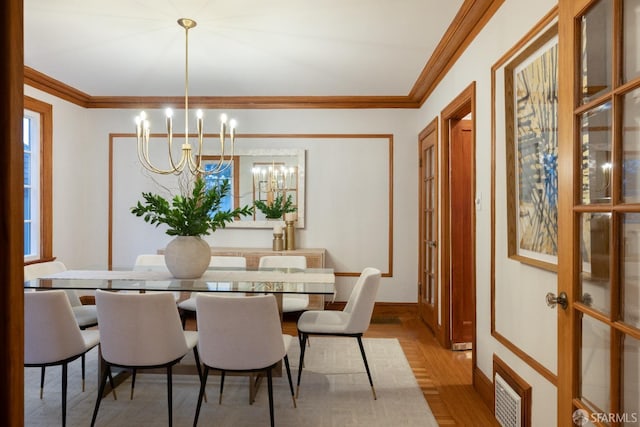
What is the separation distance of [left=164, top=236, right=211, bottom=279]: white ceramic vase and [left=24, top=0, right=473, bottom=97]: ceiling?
5.14ft

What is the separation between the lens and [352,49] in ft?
11.8

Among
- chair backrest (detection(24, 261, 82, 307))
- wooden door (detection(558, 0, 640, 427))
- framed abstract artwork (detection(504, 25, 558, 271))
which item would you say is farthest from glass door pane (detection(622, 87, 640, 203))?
chair backrest (detection(24, 261, 82, 307))

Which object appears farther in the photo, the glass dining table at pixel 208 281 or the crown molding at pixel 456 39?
the crown molding at pixel 456 39

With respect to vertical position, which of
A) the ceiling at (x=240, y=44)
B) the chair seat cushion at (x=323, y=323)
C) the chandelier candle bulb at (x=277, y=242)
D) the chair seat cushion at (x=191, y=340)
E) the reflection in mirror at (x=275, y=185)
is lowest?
the chair seat cushion at (x=191, y=340)

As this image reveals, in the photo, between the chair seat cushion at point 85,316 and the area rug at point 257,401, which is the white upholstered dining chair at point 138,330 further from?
the chair seat cushion at point 85,316

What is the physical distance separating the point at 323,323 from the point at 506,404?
3.87ft

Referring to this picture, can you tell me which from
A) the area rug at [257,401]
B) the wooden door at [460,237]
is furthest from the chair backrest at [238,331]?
the wooden door at [460,237]

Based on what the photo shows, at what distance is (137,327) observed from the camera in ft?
7.47

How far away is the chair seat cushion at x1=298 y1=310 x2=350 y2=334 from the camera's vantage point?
283cm

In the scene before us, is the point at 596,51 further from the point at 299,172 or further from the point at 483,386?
the point at 299,172

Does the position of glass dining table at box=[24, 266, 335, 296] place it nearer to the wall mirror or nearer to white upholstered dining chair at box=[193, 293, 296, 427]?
white upholstered dining chair at box=[193, 293, 296, 427]

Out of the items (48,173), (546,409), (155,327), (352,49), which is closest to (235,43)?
(352,49)

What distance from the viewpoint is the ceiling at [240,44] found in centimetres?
290

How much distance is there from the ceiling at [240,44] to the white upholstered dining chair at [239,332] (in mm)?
1918
